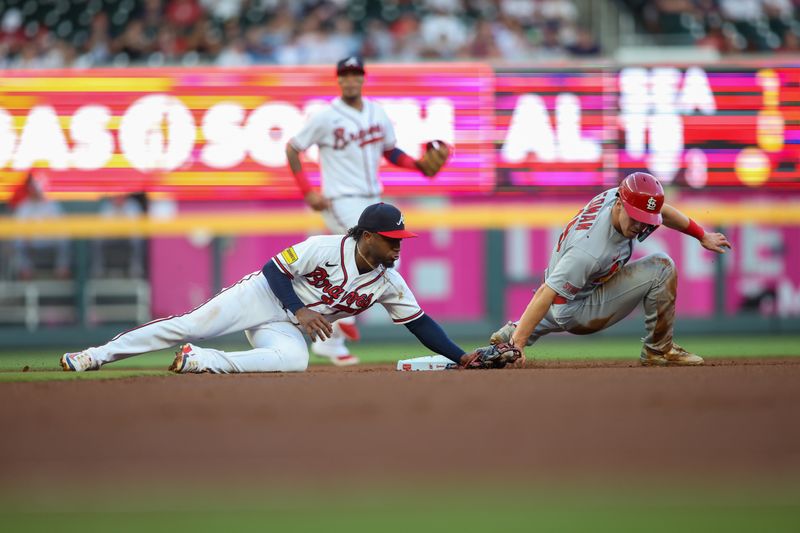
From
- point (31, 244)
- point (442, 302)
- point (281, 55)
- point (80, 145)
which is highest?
point (281, 55)

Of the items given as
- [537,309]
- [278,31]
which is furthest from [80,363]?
[278,31]

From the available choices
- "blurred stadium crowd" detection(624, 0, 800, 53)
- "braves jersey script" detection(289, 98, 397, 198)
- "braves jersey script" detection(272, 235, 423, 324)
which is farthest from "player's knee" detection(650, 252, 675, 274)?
"blurred stadium crowd" detection(624, 0, 800, 53)

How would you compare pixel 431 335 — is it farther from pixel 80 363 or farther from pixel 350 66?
pixel 350 66

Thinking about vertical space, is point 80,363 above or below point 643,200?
below

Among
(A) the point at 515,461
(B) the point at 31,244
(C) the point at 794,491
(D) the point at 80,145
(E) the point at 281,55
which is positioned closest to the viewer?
(C) the point at 794,491

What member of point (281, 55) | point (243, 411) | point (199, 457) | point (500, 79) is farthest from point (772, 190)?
point (199, 457)

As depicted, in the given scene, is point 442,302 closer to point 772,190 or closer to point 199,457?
point 772,190

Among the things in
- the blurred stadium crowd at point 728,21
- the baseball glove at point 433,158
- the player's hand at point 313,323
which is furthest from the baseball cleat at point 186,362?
the blurred stadium crowd at point 728,21
